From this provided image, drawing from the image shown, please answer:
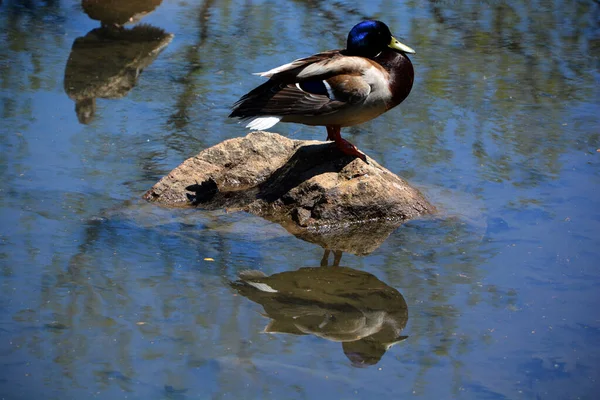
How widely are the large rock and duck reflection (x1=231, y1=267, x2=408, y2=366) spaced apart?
51 cm

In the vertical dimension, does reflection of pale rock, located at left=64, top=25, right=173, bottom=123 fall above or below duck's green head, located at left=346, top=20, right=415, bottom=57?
below

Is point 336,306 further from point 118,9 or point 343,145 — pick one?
point 118,9

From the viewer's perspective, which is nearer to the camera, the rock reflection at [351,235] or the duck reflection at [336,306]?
the duck reflection at [336,306]

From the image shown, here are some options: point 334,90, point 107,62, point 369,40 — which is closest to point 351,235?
point 334,90

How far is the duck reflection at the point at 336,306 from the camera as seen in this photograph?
4367 mm

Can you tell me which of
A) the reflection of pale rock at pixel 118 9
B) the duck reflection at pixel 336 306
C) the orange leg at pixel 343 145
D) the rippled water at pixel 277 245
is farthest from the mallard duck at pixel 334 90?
the reflection of pale rock at pixel 118 9

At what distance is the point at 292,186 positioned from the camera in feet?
19.1

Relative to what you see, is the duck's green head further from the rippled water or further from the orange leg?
the rippled water

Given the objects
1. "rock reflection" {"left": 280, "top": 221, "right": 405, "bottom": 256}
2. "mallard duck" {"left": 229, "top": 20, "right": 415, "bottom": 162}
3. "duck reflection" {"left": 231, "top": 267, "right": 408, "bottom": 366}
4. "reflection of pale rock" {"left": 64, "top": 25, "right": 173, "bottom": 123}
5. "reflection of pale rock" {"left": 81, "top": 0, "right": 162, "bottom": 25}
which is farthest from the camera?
"reflection of pale rock" {"left": 81, "top": 0, "right": 162, "bottom": 25}

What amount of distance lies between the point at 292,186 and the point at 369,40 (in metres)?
1.10

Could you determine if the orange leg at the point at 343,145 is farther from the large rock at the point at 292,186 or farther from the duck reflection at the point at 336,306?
the duck reflection at the point at 336,306

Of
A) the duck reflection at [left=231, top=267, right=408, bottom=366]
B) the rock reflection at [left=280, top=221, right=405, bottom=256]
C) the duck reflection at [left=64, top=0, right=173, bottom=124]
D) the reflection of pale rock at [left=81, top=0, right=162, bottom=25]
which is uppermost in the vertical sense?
the duck reflection at [left=231, top=267, right=408, bottom=366]

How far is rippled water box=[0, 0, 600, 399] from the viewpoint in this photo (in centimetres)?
409

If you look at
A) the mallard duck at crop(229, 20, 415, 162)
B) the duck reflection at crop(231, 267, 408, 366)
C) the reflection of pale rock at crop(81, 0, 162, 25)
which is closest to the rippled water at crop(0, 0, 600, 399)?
the duck reflection at crop(231, 267, 408, 366)
